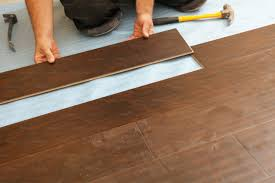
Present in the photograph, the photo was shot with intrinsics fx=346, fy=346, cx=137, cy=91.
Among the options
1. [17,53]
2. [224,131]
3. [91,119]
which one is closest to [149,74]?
[91,119]

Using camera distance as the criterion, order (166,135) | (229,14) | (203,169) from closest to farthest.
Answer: (203,169), (166,135), (229,14)

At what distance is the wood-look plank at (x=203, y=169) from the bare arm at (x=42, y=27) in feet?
2.89

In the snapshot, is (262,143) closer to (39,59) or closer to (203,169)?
(203,169)

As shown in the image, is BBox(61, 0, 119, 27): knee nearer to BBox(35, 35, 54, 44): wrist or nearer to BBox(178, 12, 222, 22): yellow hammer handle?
BBox(35, 35, 54, 44): wrist

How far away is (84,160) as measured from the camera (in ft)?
4.76

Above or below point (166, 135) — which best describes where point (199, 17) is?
above

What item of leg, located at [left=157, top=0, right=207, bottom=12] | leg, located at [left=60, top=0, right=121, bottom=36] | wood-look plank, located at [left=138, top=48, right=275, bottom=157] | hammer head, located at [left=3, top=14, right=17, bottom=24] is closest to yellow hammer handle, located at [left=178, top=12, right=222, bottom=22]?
leg, located at [left=157, top=0, right=207, bottom=12]

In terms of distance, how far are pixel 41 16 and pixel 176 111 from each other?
37.4 inches

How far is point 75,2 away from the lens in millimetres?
2154

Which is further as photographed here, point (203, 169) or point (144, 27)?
point (144, 27)

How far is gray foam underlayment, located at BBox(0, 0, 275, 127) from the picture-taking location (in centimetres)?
177

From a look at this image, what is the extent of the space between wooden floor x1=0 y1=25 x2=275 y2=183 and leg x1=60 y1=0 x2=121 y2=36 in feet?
2.17

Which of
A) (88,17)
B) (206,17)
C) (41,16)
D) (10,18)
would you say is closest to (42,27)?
(41,16)

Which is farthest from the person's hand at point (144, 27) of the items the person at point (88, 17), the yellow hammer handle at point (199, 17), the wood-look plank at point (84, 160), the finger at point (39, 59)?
the wood-look plank at point (84, 160)
